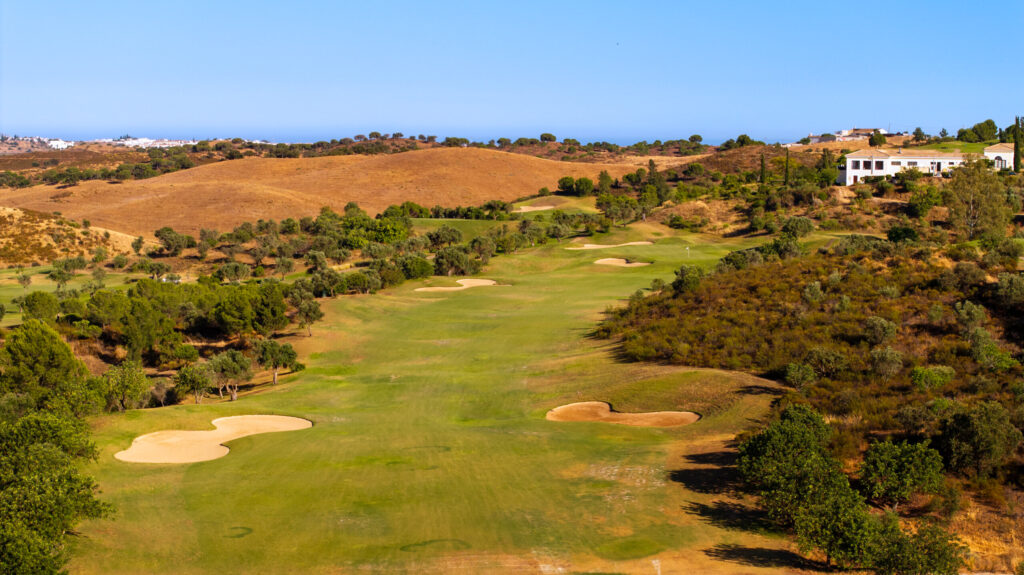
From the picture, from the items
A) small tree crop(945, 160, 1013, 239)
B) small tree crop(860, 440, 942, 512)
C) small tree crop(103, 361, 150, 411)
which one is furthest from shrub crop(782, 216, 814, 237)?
small tree crop(103, 361, 150, 411)

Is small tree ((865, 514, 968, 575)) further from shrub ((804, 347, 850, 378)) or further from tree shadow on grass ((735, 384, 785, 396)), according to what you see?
shrub ((804, 347, 850, 378))

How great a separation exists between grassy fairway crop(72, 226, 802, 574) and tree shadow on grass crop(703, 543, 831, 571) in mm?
205

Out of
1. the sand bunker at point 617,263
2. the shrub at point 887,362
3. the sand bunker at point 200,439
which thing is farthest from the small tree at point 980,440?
the sand bunker at point 617,263

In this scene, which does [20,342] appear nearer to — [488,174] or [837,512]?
[837,512]

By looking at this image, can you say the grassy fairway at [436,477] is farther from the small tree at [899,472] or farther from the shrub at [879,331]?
the shrub at [879,331]

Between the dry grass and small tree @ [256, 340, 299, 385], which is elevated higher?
the dry grass

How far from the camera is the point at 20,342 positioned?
3650cm

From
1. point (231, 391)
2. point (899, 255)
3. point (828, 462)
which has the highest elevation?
point (899, 255)

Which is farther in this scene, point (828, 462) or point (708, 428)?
point (708, 428)

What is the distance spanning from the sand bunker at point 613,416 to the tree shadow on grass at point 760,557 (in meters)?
11.3

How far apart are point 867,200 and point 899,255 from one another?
5061cm

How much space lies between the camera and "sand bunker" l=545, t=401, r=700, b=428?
3083 centimetres

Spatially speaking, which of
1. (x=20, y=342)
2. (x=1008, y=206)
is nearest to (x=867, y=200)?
(x=1008, y=206)

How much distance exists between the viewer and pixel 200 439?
3048 centimetres
